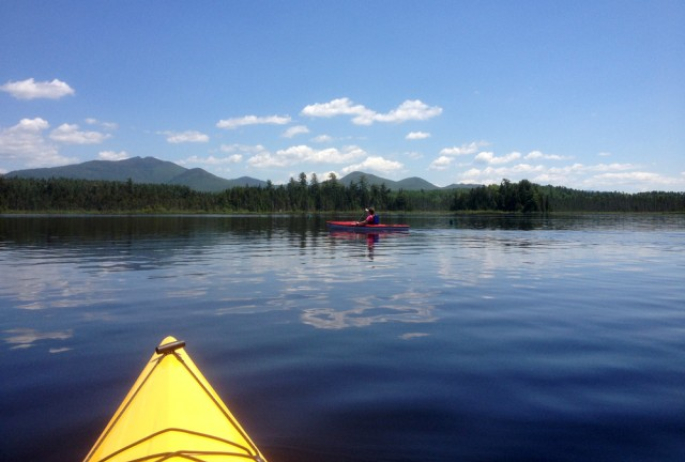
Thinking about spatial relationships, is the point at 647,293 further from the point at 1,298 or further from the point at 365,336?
the point at 1,298

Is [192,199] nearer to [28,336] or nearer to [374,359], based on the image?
[28,336]

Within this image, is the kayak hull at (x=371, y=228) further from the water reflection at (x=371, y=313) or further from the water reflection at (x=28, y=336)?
the water reflection at (x=28, y=336)

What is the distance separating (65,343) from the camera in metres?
9.88

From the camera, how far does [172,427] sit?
13.7 feet

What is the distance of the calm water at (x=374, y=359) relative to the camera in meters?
5.82

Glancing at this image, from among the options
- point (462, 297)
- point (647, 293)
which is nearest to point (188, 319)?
point (462, 297)

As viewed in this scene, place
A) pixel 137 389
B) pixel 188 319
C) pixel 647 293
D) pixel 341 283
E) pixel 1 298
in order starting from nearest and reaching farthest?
pixel 137 389
pixel 188 319
pixel 1 298
pixel 647 293
pixel 341 283

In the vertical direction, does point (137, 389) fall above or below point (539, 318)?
above

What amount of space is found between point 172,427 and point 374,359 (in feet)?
16.6

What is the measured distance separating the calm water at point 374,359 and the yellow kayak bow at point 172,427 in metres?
1.25

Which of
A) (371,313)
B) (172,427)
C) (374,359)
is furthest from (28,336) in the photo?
(172,427)

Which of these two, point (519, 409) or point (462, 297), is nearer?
point (519, 409)

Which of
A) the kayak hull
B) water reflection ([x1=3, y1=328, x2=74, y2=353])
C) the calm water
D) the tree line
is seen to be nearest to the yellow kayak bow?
the calm water

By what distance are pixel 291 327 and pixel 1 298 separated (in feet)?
31.3
